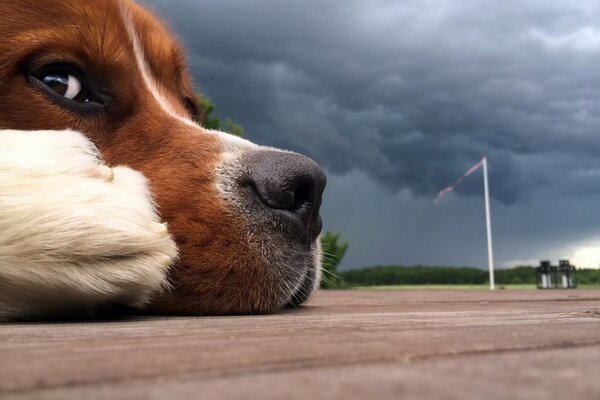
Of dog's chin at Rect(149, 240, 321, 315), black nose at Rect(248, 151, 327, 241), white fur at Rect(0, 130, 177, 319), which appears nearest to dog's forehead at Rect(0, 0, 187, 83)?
white fur at Rect(0, 130, 177, 319)

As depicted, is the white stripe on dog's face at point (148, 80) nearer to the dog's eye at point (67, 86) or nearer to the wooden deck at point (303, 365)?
the dog's eye at point (67, 86)

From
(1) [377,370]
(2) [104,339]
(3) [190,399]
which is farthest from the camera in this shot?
(2) [104,339]

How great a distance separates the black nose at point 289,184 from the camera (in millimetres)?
2064

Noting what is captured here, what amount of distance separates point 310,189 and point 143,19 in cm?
114

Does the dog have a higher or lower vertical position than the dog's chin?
higher

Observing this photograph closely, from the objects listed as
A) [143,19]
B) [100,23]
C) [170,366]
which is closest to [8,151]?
[100,23]

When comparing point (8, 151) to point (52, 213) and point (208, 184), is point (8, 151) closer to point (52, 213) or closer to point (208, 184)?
point (52, 213)

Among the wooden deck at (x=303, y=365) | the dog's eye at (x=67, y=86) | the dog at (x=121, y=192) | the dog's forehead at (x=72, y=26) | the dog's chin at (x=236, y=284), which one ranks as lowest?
the wooden deck at (x=303, y=365)

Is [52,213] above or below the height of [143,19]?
below

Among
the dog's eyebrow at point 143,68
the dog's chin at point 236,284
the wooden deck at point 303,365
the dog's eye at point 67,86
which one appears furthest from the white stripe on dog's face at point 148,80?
the wooden deck at point 303,365

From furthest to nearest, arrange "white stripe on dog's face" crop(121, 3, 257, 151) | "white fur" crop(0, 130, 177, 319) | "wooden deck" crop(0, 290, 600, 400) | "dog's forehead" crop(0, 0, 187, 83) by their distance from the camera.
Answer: "white stripe on dog's face" crop(121, 3, 257, 151)
"dog's forehead" crop(0, 0, 187, 83)
"white fur" crop(0, 130, 177, 319)
"wooden deck" crop(0, 290, 600, 400)

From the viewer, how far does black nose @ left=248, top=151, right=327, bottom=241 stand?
6.77ft

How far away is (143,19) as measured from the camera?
→ 2771mm

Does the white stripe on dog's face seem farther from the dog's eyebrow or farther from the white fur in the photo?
the white fur
